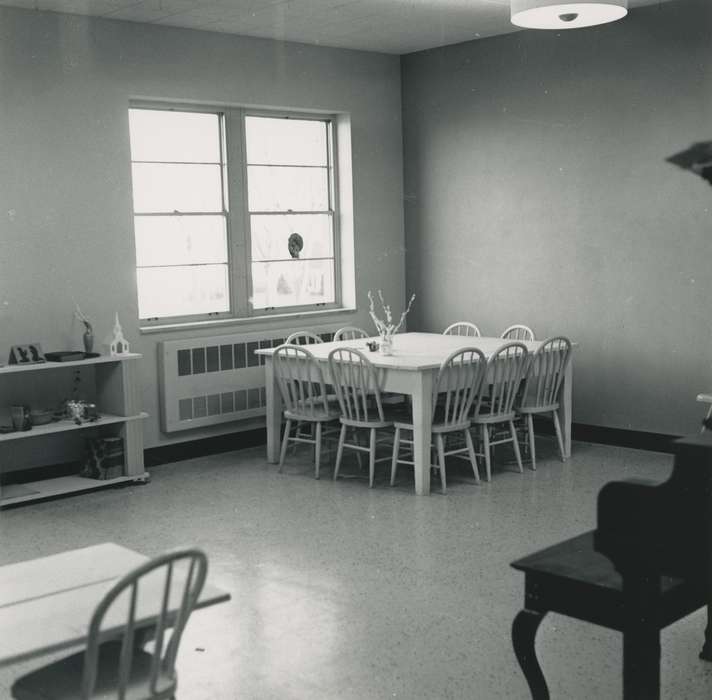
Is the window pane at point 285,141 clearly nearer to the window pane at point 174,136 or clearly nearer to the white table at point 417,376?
the window pane at point 174,136

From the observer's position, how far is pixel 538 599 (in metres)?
3.02

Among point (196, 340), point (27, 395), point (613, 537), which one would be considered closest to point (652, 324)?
point (196, 340)

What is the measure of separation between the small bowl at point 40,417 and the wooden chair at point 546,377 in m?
2.91

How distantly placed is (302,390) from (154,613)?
409 cm

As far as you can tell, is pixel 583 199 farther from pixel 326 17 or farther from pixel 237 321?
pixel 237 321

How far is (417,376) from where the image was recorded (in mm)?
5902

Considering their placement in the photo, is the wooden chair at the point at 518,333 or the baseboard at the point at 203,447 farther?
the wooden chair at the point at 518,333

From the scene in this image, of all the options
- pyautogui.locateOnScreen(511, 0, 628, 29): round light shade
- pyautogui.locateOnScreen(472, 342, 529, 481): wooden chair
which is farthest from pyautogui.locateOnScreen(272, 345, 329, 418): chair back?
pyautogui.locateOnScreen(511, 0, 628, 29): round light shade

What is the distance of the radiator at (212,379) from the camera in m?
7.04

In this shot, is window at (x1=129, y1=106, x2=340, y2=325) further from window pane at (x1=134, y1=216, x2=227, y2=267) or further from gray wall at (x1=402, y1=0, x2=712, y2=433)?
gray wall at (x1=402, y1=0, x2=712, y2=433)

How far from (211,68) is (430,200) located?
6.94ft

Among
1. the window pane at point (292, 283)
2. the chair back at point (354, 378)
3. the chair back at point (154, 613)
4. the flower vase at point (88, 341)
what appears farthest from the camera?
the window pane at point (292, 283)

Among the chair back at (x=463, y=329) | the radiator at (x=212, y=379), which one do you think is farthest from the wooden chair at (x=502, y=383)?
the radiator at (x=212, y=379)

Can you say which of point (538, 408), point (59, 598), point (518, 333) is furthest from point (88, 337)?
point (59, 598)
